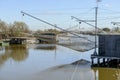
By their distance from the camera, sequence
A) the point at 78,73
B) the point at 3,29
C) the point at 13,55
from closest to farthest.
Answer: the point at 78,73
the point at 13,55
the point at 3,29

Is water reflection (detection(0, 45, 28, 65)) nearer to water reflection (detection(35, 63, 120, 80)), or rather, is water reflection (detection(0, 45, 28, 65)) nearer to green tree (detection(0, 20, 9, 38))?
water reflection (detection(35, 63, 120, 80))

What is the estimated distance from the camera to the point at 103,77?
79.9 ft

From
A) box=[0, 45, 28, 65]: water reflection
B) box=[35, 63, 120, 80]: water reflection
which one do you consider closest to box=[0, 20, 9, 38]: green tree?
box=[0, 45, 28, 65]: water reflection

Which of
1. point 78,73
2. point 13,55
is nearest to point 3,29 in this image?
point 13,55

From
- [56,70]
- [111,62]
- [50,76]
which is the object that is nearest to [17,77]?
[50,76]

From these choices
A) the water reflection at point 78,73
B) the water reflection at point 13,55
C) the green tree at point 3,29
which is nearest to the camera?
the water reflection at point 78,73

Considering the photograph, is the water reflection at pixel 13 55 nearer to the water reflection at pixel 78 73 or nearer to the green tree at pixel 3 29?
the water reflection at pixel 78 73

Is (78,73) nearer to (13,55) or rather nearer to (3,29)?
(13,55)

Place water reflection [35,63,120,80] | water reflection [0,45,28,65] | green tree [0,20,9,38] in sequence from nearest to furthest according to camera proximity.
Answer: water reflection [35,63,120,80] < water reflection [0,45,28,65] < green tree [0,20,9,38]

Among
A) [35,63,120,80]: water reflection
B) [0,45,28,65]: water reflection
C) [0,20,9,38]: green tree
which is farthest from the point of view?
[0,20,9,38]: green tree

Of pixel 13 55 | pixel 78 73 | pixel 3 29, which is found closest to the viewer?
pixel 78 73

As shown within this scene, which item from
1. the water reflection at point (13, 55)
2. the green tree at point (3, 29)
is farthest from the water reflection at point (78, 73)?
the green tree at point (3, 29)

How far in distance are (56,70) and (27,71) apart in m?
2.52

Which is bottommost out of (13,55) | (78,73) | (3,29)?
(78,73)
